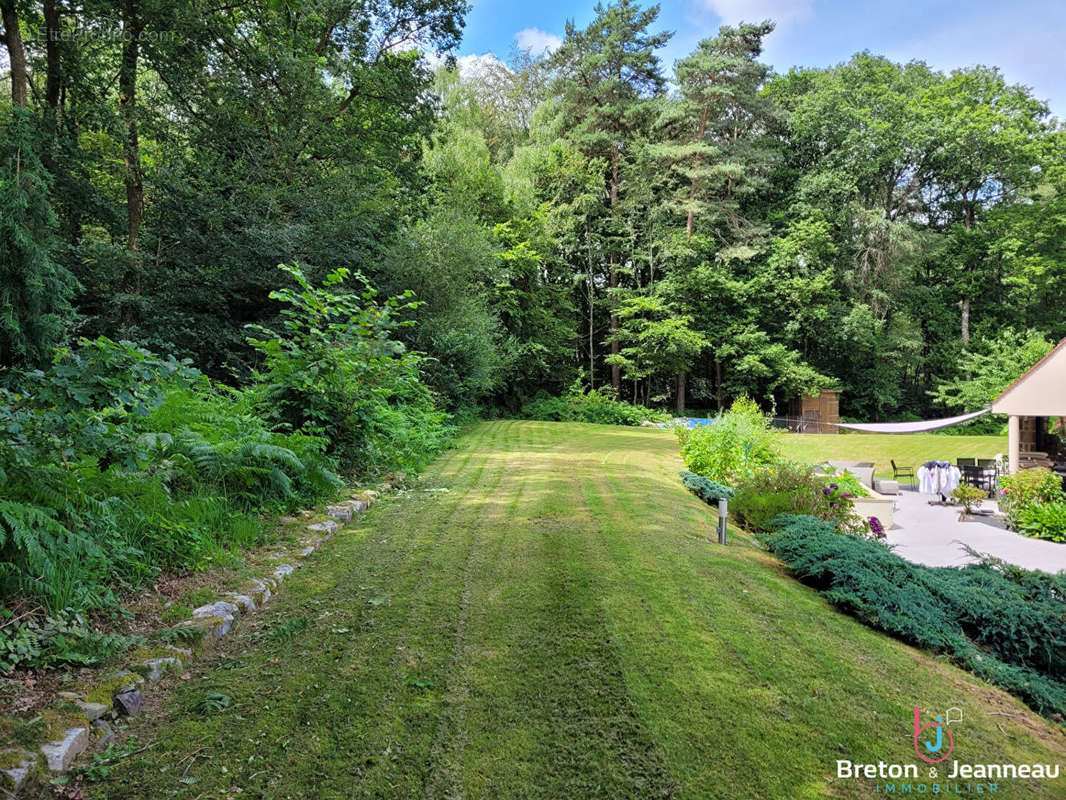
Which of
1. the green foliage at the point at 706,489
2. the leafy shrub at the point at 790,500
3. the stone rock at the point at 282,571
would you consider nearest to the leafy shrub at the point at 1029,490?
the leafy shrub at the point at 790,500

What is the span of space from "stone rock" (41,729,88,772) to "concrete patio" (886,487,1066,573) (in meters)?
6.85

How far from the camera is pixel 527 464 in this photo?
321 inches

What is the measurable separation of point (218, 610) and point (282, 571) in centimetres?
64

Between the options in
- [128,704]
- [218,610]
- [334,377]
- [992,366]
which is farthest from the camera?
[992,366]

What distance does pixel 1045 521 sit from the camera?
828 centimetres

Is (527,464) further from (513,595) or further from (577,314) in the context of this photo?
(577,314)

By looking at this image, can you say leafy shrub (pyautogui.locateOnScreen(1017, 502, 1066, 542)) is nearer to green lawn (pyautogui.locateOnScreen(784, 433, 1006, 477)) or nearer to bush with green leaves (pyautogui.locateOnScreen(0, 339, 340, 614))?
green lawn (pyautogui.locateOnScreen(784, 433, 1006, 477))

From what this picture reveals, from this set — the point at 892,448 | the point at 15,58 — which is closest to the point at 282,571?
the point at 15,58

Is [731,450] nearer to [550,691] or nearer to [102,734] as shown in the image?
[550,691]

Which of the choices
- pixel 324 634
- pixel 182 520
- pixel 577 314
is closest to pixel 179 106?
pixel 182 520

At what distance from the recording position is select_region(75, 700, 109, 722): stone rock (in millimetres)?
1800

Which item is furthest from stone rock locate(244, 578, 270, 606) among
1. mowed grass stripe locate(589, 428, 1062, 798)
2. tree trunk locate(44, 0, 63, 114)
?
tree trunk locate(44, 0, 63, 114)

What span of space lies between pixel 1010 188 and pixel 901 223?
7139 millimetres

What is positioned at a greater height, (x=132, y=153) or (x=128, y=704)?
(x=132, y=153)
